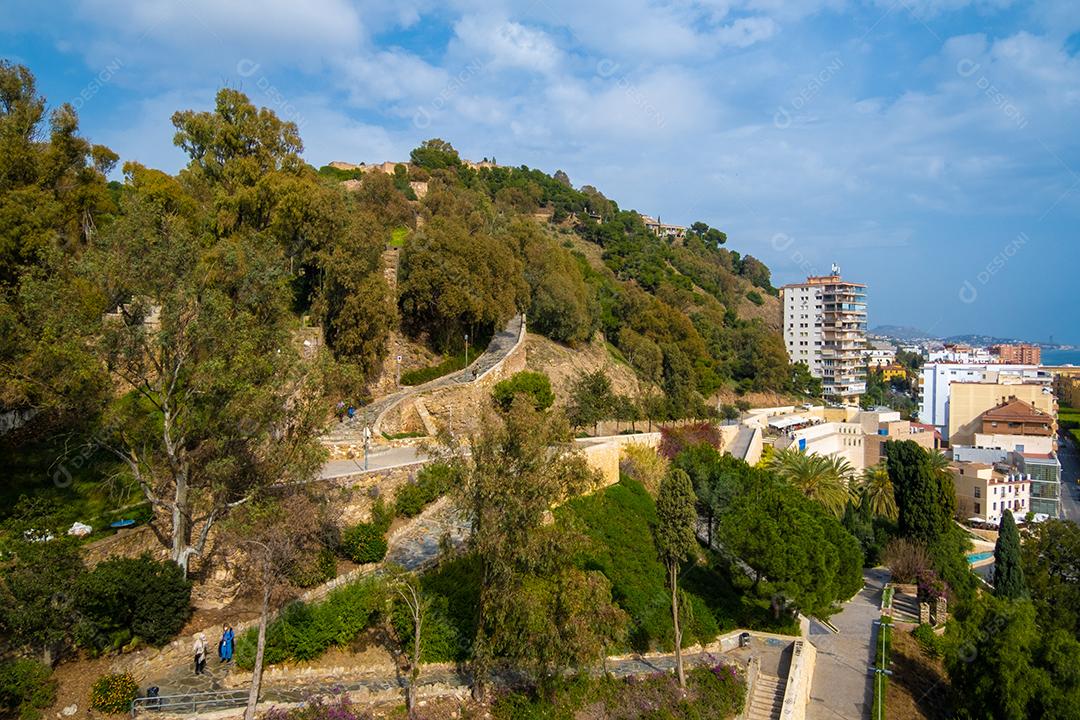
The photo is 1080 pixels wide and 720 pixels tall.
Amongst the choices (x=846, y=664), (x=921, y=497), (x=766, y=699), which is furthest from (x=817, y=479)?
(x=766, y=699)

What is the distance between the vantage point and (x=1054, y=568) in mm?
23344

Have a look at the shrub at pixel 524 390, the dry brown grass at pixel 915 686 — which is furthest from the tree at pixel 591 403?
the dry brown grass at pixel 915 686

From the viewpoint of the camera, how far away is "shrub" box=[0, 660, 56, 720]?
9201mm

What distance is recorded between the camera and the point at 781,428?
4322cm

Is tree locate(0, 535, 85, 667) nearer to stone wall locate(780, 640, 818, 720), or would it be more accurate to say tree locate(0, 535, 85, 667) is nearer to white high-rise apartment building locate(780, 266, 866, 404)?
stone wall locate(780, 640, 818, 720)

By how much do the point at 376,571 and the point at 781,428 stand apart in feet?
114

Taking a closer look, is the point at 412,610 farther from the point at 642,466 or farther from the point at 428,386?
the point at 642,466

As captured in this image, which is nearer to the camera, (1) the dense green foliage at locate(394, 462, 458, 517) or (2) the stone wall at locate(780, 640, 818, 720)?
(2) the stone wall at locate(780, 640, 818, 720)

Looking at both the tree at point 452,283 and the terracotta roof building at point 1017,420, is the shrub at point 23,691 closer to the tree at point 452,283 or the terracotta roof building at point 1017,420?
the tree at point 452,283

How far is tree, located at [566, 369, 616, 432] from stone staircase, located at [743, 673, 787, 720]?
12.2 meters

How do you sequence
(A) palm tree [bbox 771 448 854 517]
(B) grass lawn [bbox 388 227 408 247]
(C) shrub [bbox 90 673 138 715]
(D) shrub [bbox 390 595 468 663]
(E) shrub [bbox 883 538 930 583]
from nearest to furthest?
(C) shrub [bbox 90 673 138 715], (D) shrub [bbox 390 595 468 663], (E) shrub [bbox 883 538 930 583], (A) palm tree [bbox 771 448 854 517], (B) grass lawn [bbox 388 227 408 247]

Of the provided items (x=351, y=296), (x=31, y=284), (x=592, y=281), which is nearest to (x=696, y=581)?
(x=351, y=296)

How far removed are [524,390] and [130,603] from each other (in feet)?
46.6

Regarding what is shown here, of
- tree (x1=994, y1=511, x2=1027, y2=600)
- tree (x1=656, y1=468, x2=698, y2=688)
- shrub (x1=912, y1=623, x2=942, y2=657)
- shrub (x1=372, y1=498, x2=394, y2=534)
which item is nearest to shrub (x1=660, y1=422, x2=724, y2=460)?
shrub (x1=912, y1=623, x2=942, y2=657)
